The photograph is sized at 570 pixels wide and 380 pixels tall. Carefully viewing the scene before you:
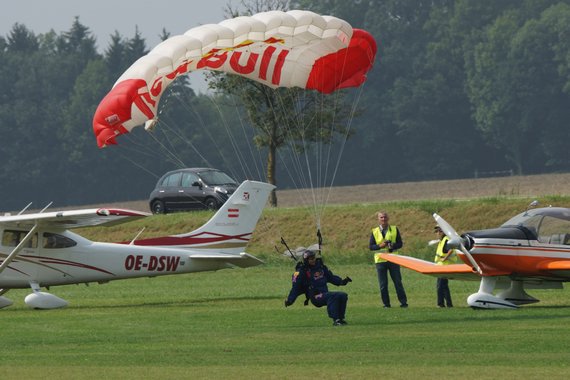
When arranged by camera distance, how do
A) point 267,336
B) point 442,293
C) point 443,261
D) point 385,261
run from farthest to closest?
point 443,261, point 385,261, point 442,293, point 267,336

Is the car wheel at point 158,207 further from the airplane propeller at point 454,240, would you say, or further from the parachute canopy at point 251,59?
the airplane propeller at point 454,240

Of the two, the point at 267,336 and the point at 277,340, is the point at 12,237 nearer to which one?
the point at 267,336

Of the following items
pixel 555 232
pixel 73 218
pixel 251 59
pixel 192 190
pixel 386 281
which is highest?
pixel 251 59

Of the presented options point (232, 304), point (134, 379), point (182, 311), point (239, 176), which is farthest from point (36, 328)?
point (239, 176)

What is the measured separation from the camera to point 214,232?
25.7 metres

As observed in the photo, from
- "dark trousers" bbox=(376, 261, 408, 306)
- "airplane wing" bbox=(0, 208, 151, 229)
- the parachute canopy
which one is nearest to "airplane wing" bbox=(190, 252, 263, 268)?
"airplane wing" bbox=(0, 208, 151, 229)

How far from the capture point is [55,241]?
2436 cm

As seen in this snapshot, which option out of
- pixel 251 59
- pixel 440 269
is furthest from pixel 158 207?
pixel 440 269

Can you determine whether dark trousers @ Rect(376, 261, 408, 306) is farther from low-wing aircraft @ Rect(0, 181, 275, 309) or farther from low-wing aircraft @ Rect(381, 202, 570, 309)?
low-wing aircraft @ Rect(0, 181, 275, 309)

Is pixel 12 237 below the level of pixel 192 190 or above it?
below

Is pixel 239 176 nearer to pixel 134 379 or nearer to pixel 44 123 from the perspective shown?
pixel 44 123

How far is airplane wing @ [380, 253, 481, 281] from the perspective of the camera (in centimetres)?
2147

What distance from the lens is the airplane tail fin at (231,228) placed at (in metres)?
25.6

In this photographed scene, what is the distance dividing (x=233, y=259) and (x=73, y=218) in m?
3.38
